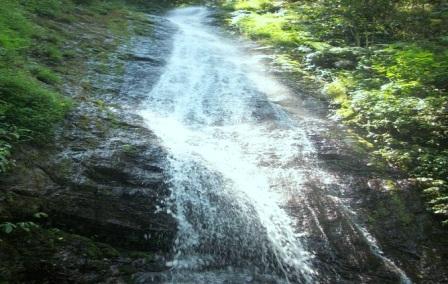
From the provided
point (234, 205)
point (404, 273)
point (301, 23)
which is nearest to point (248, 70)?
point (301, 23)

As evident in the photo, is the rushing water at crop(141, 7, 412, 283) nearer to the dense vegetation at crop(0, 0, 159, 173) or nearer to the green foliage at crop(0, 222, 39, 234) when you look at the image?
the green foliage at crop(0, 222, 39, 234)

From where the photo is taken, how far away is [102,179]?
618 cm

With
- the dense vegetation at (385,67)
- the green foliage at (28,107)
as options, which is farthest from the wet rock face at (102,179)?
the dense vegetation at (385,67)

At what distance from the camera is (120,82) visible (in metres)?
9.88

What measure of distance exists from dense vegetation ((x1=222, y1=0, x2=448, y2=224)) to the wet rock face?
165 inches

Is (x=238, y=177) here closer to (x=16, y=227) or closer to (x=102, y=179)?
(x=102, y=179)

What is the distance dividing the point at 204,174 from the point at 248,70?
231 inches

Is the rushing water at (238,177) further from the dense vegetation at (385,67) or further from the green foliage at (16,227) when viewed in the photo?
the green foliage at (16,227)

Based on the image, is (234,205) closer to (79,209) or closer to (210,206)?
(210,206)

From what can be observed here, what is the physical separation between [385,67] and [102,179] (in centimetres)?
732

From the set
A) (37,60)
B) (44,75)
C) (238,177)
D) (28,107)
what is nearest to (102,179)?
(28,107)

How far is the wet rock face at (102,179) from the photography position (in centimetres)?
552

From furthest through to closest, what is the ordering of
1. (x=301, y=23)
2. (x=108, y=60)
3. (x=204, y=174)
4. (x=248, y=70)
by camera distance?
(x=301, y=23) < (x=248, y=70) < (x=108, y=60) < (x=204, y=174)

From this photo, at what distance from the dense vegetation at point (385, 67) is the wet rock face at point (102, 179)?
4192 mm
